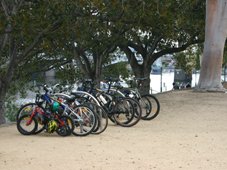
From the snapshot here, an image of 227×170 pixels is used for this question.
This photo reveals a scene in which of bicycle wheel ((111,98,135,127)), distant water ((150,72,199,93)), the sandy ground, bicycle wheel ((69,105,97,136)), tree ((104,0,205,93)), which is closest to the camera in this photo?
the sandy ground

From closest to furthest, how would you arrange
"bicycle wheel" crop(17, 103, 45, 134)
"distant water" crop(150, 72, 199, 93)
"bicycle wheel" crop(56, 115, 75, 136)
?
1. "bicycle wheel" crop(56, 115, 75, 136)
2. "bicycle wheel" crop(17, 103, 45, 134)
3. "distant water" crop(150, 72, 199, 93)

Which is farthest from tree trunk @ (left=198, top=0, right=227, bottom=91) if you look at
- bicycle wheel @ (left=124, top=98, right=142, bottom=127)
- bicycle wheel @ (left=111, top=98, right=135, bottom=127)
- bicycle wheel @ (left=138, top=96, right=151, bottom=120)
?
bicycle wheel @ (left=111, top=98, right=135, bottom=127)

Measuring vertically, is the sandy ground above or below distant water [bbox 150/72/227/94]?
below

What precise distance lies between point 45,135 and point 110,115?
69.7 inches

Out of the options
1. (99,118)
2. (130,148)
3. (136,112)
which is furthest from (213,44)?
(130,148)

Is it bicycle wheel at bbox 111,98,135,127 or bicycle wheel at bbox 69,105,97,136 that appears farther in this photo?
bicycle wheel at bbox 111,98,135,127

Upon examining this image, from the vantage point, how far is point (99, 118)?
29.5ft

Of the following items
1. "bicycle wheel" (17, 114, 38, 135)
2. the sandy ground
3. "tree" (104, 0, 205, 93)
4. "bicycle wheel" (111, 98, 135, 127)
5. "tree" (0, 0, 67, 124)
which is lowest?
the sandy ground

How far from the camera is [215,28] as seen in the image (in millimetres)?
17859

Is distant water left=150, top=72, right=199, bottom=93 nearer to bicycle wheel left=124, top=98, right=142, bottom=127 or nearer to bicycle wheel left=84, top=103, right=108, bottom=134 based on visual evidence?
bicycle wheel left=124, top=98, right=142, bottom=127

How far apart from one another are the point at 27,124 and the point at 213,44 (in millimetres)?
10932

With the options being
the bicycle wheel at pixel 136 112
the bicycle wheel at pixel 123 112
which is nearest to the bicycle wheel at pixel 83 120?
the bicycle wheel at pixel 123 112

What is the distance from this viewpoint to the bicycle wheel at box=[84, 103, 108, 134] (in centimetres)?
898

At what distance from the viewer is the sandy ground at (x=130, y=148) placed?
21.2 ft
